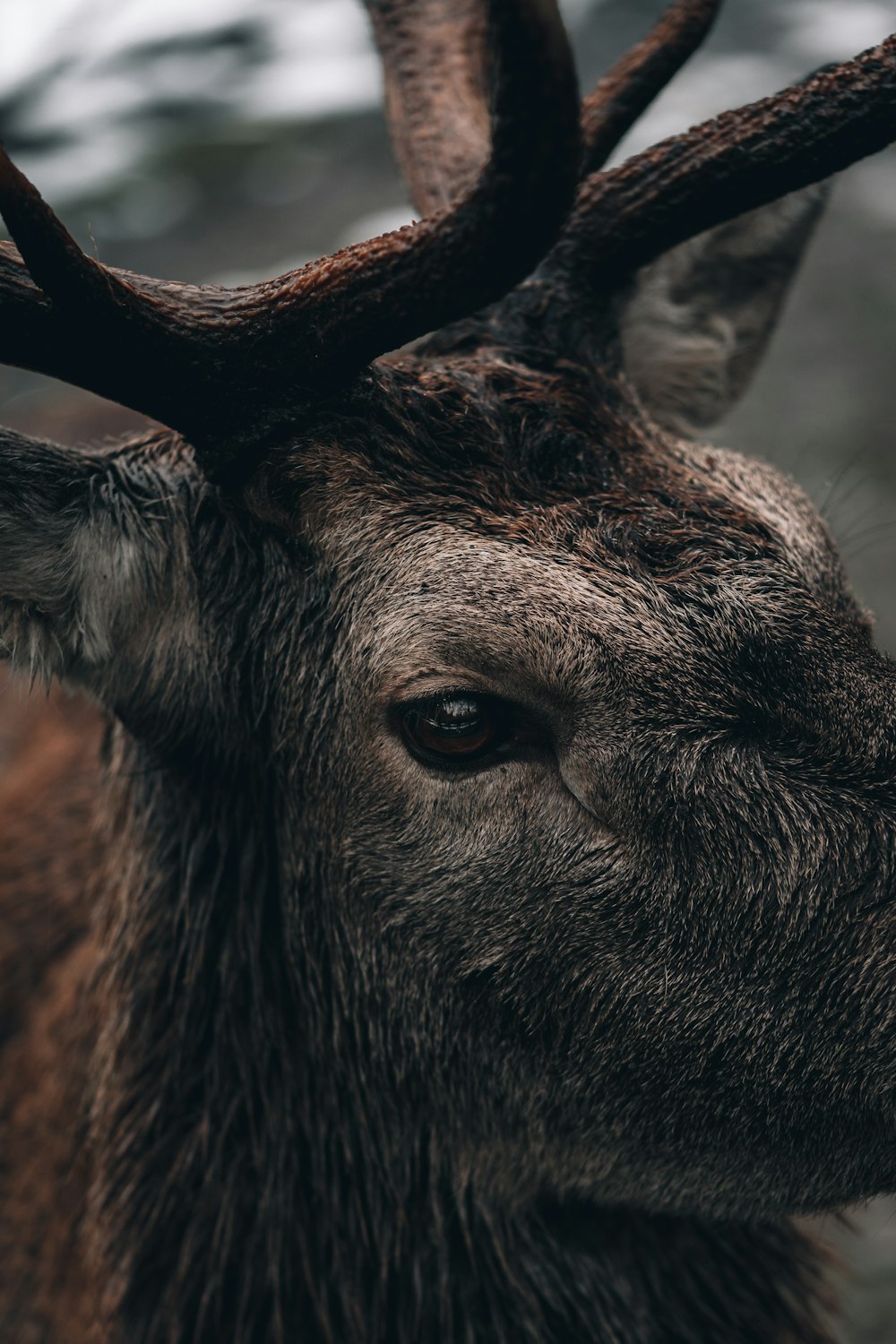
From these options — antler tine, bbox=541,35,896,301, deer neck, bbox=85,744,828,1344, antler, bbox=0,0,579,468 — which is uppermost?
antler tine, bbox=541,35,896,301

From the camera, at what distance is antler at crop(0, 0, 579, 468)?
6.43 ft

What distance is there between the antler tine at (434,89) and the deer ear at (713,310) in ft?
1.85

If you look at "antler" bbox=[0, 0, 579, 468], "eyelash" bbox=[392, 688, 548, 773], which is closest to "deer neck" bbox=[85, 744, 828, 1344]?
"eyelash" bbox=[392, 688, 548, 773]

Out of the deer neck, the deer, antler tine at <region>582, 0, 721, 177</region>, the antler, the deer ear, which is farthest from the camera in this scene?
the deer ear

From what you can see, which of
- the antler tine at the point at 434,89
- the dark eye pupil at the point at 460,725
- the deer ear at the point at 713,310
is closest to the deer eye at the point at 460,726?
the dark eye pupil at the point at 460,725

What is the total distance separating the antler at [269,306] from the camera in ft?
6.43

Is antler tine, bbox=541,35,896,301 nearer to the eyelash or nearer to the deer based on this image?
the deer

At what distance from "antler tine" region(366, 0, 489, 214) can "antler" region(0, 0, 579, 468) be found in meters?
1.02

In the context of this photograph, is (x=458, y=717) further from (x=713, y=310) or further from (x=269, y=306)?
(x=713, y=310)

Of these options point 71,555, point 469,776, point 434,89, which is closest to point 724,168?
point 434,89

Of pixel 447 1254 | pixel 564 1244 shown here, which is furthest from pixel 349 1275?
pixel 564 1244

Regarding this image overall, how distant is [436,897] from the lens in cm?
225

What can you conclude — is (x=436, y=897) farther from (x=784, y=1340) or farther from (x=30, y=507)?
(x=784, y=1340)

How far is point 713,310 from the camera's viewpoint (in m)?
3.34
